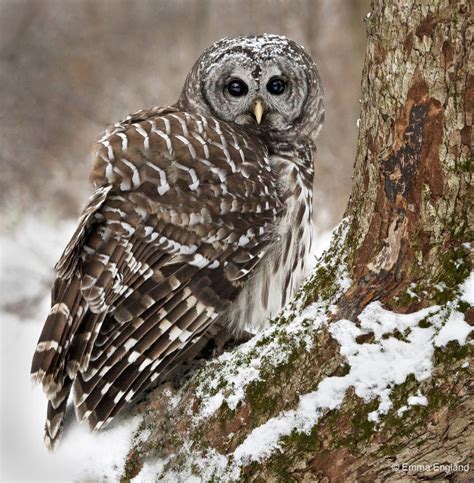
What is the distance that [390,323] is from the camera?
2332mm

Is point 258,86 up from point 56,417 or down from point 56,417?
up

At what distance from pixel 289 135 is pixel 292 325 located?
135cm

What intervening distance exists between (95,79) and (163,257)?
3735mm

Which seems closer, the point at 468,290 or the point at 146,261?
the point at 468,290

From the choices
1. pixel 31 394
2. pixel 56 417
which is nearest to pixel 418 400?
pixel 56 417

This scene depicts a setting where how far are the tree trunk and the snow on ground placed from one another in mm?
380

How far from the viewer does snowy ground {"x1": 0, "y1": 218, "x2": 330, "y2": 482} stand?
2762 mm

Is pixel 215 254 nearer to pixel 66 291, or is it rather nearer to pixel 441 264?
pixel 66 291

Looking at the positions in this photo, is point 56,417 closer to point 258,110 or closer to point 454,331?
point 454,331

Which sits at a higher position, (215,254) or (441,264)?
(215,254)

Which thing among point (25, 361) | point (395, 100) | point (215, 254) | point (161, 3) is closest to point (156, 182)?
point (215, 254)

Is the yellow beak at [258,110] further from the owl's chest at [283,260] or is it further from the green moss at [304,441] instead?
the green moss at [304,441]

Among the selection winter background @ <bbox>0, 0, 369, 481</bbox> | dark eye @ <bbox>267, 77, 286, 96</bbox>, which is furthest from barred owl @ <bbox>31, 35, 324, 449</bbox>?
winter background @ <bbox>0, 0, 369, 481</bbox>

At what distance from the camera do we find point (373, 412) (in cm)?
225
